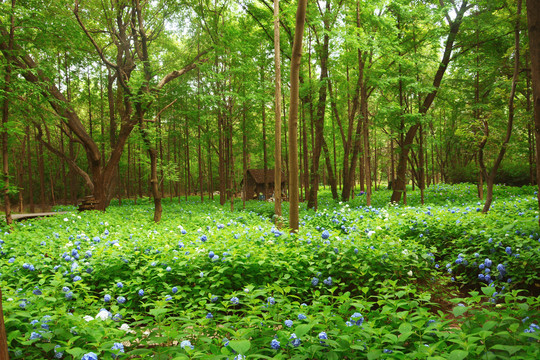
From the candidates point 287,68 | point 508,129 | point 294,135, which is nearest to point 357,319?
point 294,135

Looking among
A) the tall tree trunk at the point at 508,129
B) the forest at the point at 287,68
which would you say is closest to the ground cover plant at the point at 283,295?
the tall tree trunk at the point at 508,129

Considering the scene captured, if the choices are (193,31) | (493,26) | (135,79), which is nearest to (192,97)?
(193,31)

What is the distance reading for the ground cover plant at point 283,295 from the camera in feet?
6.36

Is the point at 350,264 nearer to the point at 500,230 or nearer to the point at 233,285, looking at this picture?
the point at 233,285

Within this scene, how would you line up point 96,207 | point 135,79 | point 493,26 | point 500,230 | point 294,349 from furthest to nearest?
1. point 96,207
2. point 493,26
3. point 135,79
4. point 500,230
5. point 294,349

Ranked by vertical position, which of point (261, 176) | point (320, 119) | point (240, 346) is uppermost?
point (320, 119)

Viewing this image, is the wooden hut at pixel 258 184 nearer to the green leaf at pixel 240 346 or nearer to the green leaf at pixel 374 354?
the green leaf at pixel 374 354

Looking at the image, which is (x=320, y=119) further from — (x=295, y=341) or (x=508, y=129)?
(x=295, y=341)

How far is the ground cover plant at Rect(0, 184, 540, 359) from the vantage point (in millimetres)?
1939

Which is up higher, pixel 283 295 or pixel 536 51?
pixel 536 51

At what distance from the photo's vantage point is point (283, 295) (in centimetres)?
281

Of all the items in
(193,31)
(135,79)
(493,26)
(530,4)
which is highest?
(193,31)

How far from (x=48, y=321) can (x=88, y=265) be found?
1.77 metres

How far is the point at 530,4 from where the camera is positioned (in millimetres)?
3818
